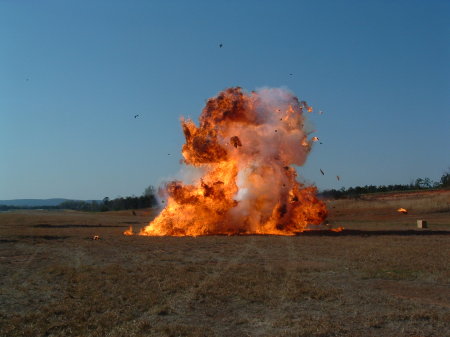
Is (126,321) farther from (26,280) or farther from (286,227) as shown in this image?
(286,227)

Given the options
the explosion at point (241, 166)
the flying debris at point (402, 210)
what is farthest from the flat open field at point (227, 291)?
the flying debris at point (402, 210)

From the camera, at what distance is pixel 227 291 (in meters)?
13.4

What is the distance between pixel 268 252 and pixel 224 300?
35.5 ft

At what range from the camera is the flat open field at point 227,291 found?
396 inches

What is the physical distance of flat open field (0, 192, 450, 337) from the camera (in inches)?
396

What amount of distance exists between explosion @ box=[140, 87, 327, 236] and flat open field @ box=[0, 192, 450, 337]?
9.99m

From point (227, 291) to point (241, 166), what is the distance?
72.1 feet

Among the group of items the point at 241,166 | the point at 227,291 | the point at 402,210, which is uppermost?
the point at 241,166

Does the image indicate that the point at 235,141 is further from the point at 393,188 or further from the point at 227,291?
the point at 393,188

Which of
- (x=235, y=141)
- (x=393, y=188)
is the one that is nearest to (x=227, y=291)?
(x=235, y=141)

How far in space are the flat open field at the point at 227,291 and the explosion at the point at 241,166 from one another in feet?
32.8

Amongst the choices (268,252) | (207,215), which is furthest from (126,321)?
(207,215)

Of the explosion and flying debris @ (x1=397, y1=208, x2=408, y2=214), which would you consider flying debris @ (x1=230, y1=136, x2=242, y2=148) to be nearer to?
the explosion

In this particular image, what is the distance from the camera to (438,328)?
9.78 m
